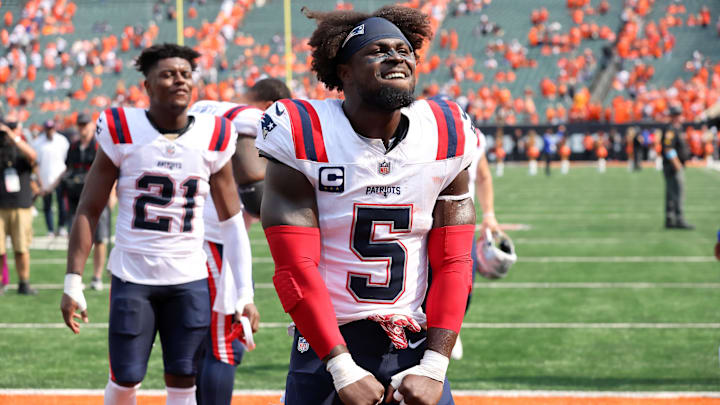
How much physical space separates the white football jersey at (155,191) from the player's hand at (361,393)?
172 cm

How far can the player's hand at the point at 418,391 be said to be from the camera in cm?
246

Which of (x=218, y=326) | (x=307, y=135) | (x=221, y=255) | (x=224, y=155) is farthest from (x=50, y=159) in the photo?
(x=307, y=135)

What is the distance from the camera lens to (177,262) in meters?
3.99

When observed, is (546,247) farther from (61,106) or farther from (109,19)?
(109,19)

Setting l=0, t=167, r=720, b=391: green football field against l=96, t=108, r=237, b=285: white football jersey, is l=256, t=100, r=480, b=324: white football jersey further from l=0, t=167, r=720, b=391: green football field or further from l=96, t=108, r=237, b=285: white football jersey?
l=0, t=167, r=720, b=391: green football field

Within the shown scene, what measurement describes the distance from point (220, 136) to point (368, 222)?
5.42 feet

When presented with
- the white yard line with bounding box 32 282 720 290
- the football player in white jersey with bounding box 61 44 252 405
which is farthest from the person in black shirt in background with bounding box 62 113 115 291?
the football player in white jersey with bounding box 61 44 252 405

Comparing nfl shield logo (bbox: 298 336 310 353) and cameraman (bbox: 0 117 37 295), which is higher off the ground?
Result: nfl shield logo (bbox: 298 336 310 353)

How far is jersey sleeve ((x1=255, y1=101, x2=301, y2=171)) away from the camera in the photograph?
Result: 251cm

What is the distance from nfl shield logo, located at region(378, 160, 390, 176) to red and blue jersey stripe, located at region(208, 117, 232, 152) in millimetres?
1629

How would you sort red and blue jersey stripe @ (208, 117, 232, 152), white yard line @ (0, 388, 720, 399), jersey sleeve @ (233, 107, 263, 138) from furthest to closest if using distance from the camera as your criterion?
white yard line @ (0, 388, 720, 399), jersey sleeve @ (233, 107, 263, 138), red and blue jersey stripe @ (208, 117, 232, 152)

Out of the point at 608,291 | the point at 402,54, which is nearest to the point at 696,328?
the point at 608,291

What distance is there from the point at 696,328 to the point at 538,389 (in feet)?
7.43

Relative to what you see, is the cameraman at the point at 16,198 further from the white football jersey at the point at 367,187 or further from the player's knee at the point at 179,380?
the white football jersey at the point at 367,187
